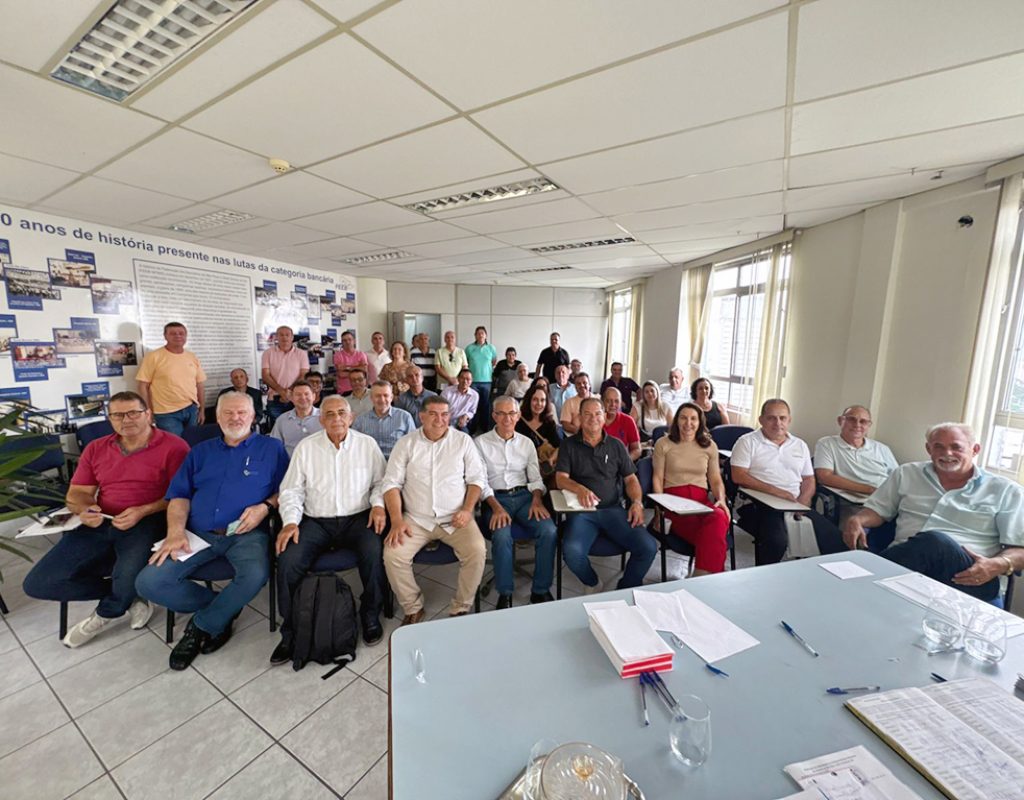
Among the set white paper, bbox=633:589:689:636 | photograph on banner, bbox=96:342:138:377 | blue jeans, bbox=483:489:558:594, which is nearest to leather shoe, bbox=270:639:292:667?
blue jeans, bbox=483:489:558:594

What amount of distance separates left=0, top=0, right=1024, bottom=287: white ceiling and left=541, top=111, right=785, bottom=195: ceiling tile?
0.02 m

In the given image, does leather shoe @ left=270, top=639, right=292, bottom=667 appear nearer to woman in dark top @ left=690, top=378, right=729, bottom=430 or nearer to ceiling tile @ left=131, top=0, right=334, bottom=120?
ceiling tile @ left=131, top=0, right=334, bottom=120

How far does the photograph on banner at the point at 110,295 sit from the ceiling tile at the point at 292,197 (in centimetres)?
192

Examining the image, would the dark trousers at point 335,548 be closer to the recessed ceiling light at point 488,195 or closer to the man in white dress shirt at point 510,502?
the man in white dress shirt at point 510,502

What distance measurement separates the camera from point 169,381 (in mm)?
4336

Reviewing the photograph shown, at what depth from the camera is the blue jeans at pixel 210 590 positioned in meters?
2.16

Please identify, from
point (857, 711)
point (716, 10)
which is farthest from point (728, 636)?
point (716, 10)

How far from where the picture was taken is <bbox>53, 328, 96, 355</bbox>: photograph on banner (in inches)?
157

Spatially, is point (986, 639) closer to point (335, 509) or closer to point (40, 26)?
point (335, 509)

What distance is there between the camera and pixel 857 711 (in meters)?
1.00

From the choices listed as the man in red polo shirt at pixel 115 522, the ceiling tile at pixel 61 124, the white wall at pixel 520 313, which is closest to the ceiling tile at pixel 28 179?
the ceiling tile at pixel 61 124

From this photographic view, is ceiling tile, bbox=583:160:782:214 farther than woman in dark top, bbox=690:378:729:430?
No

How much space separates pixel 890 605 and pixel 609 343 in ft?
27.3

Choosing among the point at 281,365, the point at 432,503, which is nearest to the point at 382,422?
the point at 432,503
